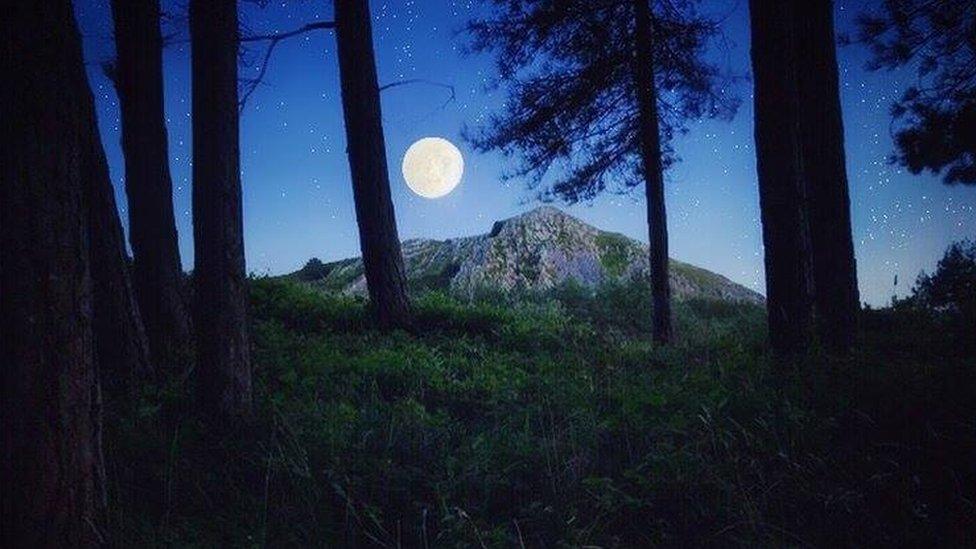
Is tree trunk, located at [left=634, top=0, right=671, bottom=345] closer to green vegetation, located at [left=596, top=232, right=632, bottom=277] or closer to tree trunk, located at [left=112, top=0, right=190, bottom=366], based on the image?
tree trunk, located at [left=112, top=0, right=190, bottom=366]

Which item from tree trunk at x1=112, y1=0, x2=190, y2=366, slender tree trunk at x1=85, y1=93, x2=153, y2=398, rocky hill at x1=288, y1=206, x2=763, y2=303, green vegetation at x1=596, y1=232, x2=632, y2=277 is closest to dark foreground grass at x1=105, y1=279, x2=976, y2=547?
slender tree trunk at x1=85, y1=93, x2=153, y2=398

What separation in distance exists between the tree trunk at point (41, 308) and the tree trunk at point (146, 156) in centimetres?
459

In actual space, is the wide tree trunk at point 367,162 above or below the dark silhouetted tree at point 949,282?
above

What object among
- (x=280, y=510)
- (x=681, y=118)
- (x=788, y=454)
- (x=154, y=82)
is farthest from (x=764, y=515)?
(x=681, y=118)

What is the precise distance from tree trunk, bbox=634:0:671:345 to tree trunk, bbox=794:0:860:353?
348 cm

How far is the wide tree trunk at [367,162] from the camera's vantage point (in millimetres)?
9562

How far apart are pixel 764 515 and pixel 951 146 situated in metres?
10.3

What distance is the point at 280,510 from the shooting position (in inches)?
130

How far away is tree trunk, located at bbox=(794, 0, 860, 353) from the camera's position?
768cm

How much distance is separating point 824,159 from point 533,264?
46.6 ft

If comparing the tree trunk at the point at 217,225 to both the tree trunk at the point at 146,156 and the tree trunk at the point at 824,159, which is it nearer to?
the tree trunk at the point at 146,156

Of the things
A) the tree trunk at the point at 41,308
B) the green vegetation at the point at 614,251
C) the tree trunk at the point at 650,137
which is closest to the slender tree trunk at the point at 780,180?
the tree trunk at the point at 650,137

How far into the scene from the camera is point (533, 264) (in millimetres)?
21719

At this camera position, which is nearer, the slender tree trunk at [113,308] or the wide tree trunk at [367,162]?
the slender tree trunk at [113,308]
